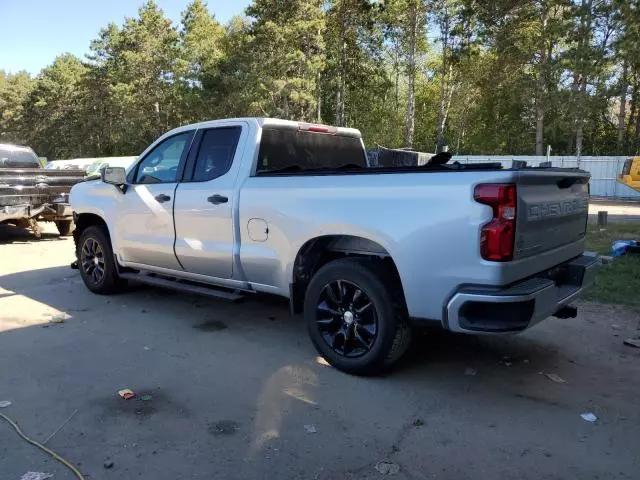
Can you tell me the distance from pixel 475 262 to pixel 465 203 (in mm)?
376

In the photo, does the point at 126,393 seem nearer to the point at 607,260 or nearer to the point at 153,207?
the point at 153,207

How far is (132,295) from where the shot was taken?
6859 millimetres

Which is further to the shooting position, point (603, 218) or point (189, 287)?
point (603, 218)

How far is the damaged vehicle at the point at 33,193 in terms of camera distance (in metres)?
10.4

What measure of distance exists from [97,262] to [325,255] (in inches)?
138

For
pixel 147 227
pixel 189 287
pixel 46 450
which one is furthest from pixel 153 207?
pixel 46 450

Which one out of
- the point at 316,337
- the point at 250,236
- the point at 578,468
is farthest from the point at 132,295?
the point at 578,468

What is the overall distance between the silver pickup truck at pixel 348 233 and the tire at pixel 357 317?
0.01 m

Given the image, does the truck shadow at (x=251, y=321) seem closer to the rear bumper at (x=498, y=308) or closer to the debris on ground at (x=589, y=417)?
the debris on ground at (x=589, y=417)

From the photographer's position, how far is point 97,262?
22.2 feet

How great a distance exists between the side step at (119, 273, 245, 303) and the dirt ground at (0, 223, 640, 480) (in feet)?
1.29

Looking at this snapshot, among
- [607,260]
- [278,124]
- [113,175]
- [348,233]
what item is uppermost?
[278,124]

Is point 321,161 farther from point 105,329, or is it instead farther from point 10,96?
point 10,96

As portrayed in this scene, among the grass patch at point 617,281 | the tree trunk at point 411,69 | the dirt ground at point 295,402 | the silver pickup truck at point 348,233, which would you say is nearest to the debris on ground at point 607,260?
the grass patch at point 617,281
